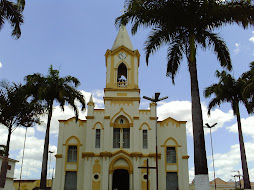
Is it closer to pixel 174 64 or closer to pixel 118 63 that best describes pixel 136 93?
pixel 118 63

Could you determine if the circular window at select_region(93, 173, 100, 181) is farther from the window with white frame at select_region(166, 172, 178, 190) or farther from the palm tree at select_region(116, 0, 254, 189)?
the palm tree at select_region(116, 0, 254, 189)

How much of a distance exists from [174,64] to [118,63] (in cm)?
1594

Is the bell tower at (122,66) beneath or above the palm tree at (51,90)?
above

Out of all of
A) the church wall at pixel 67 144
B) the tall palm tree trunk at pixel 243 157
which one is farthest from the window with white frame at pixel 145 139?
the tall palm tree trunk at pixel 243 157

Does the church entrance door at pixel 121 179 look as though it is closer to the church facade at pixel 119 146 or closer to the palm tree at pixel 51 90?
the church facade at pixel 119 146

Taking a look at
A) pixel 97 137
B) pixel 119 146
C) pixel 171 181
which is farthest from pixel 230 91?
pixel 97 137

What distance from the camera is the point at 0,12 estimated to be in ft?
47.2

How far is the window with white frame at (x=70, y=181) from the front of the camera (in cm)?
3000

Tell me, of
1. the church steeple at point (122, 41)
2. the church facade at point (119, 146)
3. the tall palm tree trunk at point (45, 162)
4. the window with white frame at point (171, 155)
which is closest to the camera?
the tall palm tree trunk at point (45, 162)

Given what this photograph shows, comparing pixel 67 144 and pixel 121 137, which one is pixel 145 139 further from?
pixel 67 144

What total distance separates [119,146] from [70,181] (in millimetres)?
5930

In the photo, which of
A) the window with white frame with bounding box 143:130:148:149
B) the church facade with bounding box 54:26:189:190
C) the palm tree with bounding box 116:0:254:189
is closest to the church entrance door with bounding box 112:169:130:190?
the church facade with bounding box 54:26:189:190

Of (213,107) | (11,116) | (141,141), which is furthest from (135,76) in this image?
(11,116)

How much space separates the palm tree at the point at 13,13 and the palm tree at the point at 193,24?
4955 millimetres
